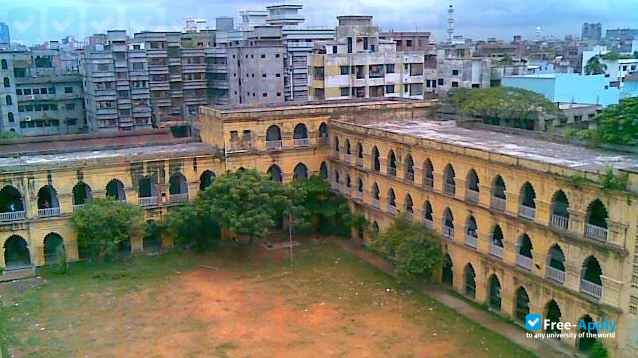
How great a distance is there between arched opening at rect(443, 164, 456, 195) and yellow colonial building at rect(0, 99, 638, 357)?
7 cm

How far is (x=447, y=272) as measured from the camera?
31.8 meters

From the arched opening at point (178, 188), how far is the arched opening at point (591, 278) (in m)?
23.5

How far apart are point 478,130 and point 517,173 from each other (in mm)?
10251


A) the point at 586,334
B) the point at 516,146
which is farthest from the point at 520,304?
the point at 516,146

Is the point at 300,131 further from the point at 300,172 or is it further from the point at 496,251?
the point at 496,251

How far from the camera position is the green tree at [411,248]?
29.8 metres

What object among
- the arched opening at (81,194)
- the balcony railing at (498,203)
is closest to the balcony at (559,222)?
the balcony railing at (498,203)

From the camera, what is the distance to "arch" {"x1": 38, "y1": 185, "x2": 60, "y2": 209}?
36.3 metres

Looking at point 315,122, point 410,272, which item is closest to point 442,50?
point 315,122

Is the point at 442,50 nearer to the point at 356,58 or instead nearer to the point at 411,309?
the point at 356,58

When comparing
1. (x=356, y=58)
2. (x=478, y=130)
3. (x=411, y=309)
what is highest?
(x=356, y=58)

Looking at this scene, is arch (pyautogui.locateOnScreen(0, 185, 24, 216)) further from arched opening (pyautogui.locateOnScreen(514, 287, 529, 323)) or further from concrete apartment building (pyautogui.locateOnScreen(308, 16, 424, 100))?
arched opening (pyautogui.locateOnScreen(514, 287, 529, 323))

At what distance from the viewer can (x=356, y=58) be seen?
55.3m

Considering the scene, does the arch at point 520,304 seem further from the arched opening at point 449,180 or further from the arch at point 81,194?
the arch at point 81,194
